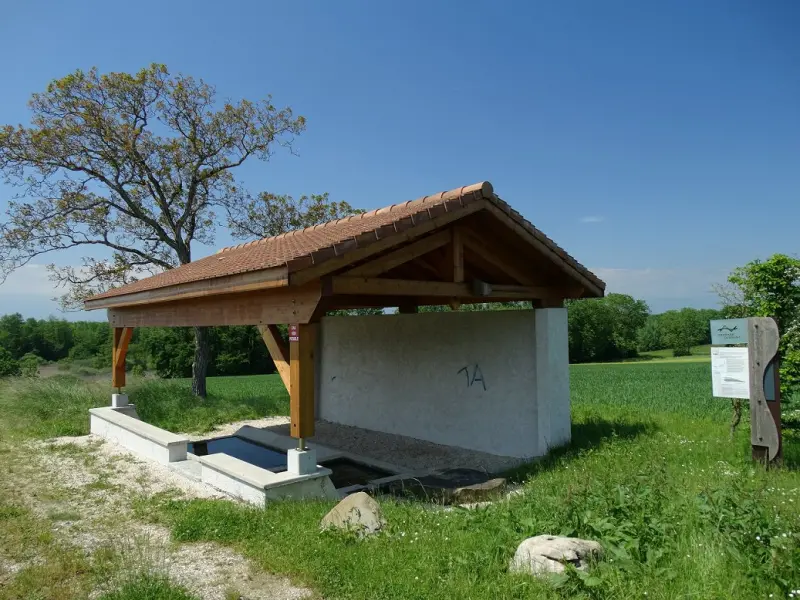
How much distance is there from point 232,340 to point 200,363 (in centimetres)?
2429

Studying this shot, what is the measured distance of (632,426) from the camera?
28.8 ft

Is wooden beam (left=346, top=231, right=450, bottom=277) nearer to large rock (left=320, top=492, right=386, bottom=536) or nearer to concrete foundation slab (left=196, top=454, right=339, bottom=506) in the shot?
concrete foundation slab (left=196, top=454, right=339, bottom=506)

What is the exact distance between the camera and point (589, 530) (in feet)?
13.5

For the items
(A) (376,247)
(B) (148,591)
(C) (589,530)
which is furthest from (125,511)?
(C) (589,530)

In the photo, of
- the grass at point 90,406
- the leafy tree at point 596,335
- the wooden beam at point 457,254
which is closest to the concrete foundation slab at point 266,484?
the wooden beam at point 457,254

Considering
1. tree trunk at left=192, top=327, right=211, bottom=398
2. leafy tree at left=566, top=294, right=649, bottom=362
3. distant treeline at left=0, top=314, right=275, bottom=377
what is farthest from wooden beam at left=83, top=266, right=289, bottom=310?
leafy tree at left=566, top=294, right=649, bottom=362

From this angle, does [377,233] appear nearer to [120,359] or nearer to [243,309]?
[243,309]

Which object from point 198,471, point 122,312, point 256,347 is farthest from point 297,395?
point 256,347

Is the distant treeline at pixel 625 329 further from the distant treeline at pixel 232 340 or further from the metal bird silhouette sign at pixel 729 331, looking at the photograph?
the metal bird silhouette sign at pixel 729 331

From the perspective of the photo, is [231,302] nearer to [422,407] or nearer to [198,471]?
[198,471]

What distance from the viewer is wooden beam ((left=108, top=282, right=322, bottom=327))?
18.6 feet

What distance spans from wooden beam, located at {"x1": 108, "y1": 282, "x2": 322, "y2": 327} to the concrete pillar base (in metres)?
1.46

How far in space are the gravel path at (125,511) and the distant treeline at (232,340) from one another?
90.9ft

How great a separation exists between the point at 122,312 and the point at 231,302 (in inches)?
221
